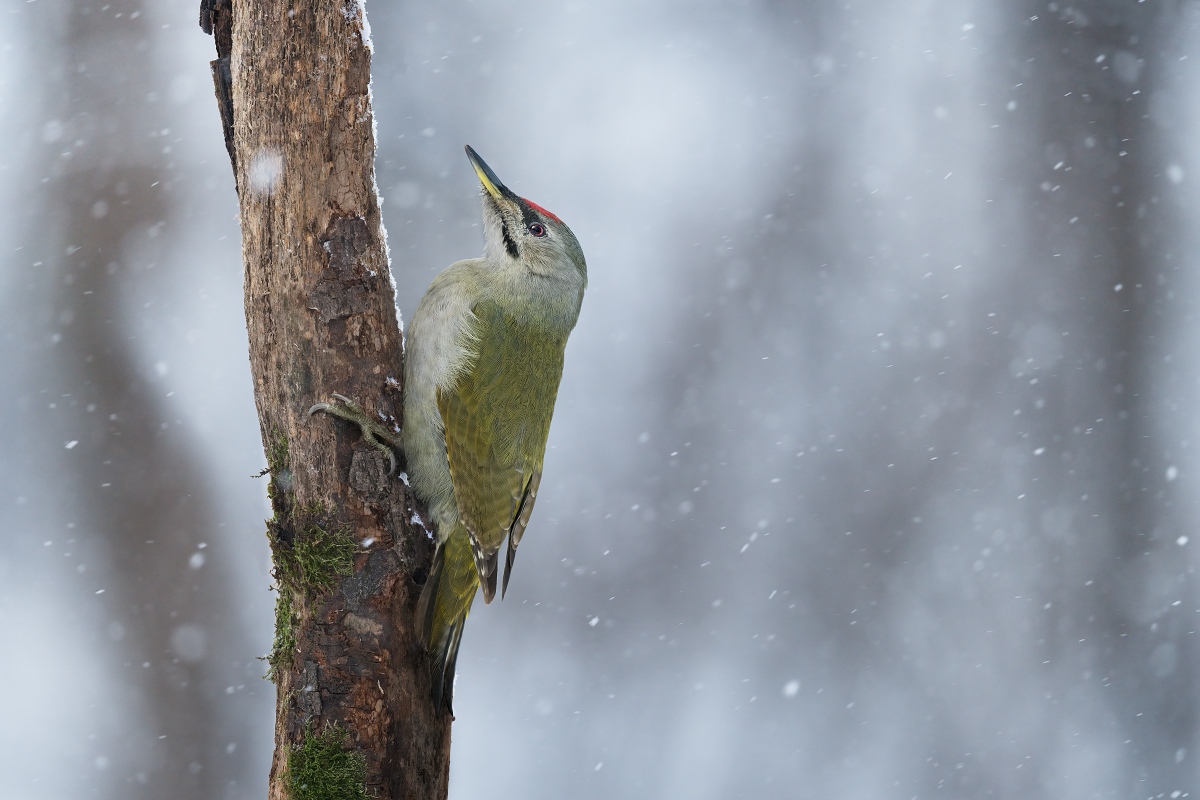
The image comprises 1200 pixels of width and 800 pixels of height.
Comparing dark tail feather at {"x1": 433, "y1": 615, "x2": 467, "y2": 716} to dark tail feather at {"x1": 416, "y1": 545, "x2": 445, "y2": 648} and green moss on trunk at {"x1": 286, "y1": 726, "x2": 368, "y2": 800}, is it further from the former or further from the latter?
green moss on trunk at {"x1": 286, "y1": 726, "x2": 368, "y2": 800}

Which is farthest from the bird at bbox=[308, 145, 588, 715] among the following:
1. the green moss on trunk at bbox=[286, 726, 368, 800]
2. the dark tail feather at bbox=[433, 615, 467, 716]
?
the green moss on trunk at bbox=[286, 726, 368, 800]

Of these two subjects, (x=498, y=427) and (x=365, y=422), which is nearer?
(x=365, y=422)

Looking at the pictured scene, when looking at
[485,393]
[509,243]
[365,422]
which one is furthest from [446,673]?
[509,243]

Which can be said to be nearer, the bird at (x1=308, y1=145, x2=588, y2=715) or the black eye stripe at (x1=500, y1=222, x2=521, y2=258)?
the bird at (x1=308, y1=145, x2=588, y2=715)

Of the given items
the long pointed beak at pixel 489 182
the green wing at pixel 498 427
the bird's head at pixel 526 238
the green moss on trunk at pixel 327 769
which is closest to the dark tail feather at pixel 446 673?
the green wing at pixel 498 427

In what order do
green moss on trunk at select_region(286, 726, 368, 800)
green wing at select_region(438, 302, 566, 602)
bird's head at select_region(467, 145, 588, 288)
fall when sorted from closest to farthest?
green moss on trunk at select_region(286, 726, 368, 800) < green wing at select_region(438, 302, 566, 602) < bird's head at select_region(467, 145, 588, 288)

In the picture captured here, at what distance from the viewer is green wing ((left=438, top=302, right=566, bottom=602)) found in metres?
3.20

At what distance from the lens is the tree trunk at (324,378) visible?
2818 millimetres

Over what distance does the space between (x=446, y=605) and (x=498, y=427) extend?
659 millimetres

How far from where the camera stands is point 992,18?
26.0 feet

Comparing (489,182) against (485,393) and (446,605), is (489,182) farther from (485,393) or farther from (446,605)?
(446,605)

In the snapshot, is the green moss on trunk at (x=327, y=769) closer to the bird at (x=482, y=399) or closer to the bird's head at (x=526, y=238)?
the bird at (x=482, y=399)

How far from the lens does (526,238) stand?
358cm

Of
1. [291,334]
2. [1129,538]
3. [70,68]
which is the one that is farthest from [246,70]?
[1129,538]
